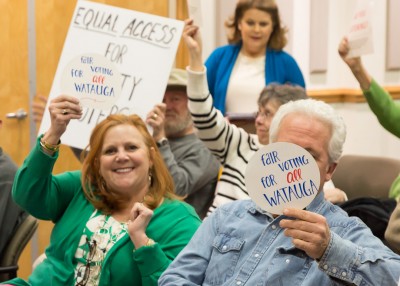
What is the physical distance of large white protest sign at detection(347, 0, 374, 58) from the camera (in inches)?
125

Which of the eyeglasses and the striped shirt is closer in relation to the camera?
the eyeglasses

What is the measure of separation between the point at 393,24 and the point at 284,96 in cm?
175

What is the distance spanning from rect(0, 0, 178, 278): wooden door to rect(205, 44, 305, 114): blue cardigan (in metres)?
1.49

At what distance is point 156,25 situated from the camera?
3445 mm

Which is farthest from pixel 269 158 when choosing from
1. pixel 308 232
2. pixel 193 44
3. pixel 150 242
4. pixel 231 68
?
pixel 231 68

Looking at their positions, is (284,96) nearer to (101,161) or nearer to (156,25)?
(156,25)

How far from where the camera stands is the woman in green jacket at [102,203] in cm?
276

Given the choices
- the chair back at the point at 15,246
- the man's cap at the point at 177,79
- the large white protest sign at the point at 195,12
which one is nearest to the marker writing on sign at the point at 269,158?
the large white protest sign at the point at 195,12

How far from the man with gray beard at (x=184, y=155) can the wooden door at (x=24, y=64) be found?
1.65 meters

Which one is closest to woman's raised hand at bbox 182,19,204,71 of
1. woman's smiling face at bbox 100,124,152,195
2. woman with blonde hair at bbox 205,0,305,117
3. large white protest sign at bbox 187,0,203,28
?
large white protest sign at bbox 187,0,203,28

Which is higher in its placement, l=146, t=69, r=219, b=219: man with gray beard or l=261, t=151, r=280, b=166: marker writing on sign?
l=261, t=151, r=280, b=166: marker writing on sign

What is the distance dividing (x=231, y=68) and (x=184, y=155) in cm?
76

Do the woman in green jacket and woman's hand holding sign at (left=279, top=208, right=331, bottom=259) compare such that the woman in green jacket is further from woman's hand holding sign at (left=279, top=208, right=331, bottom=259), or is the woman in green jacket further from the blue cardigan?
the blue cardigan

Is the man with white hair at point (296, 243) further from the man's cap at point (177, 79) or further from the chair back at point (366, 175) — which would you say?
the man's cap at point (177, 79)
